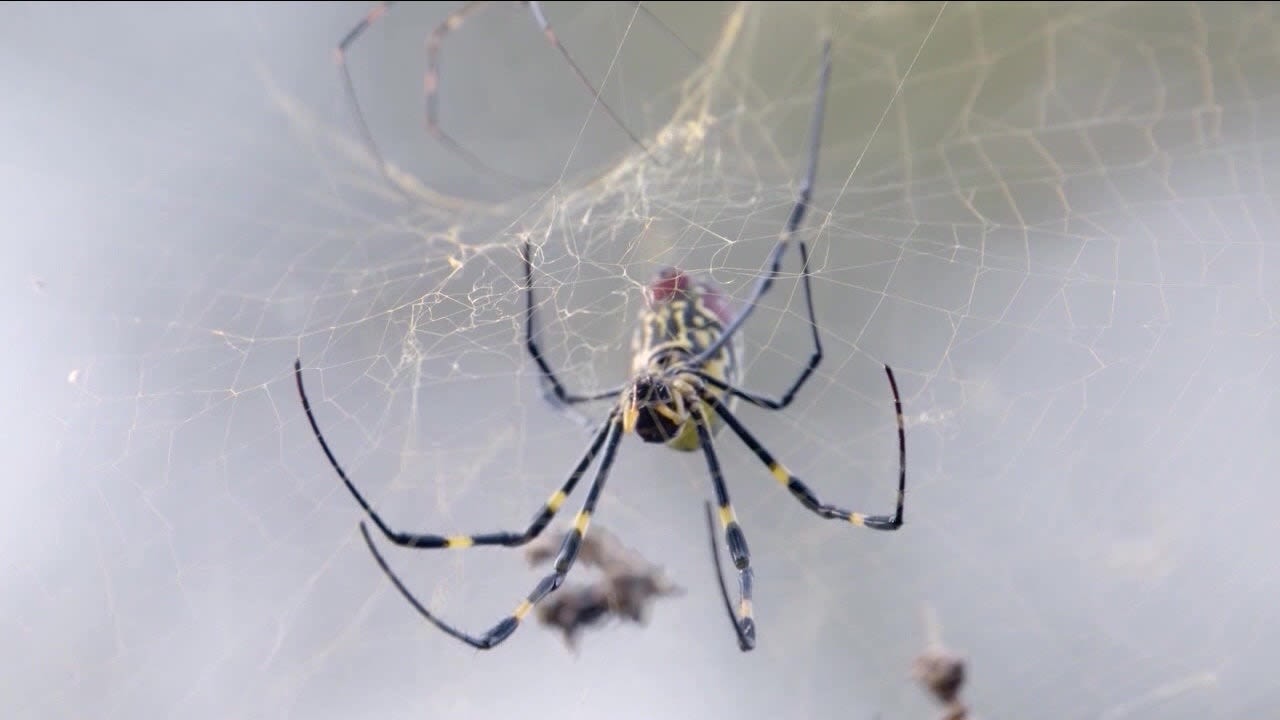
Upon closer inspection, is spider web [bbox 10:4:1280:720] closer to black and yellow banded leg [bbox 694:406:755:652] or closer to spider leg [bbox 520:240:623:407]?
spider leg [bbox 520:240:623:407]

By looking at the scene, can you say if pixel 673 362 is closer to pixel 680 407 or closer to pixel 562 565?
pixel 680 407

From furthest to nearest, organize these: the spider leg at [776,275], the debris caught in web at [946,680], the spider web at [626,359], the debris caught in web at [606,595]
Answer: the spider web at [626,359]
the spider leg at [776,275]
the debris caught in web at [606,595]
the debris caught in web at [946,680]

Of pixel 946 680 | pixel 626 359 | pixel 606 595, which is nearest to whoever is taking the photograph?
pixel 946 680

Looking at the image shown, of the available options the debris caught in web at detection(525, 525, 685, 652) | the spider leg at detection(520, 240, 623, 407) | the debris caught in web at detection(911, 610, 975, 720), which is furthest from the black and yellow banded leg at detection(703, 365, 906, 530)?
the debris caught in web at detection(911, 610, 975, 720)

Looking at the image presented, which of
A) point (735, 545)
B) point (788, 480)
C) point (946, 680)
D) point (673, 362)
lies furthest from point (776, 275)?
point (946, 680)

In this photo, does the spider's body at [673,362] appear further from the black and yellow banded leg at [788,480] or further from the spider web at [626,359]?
the spider web at [626,359]

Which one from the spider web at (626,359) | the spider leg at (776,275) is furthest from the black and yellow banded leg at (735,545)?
the spider web at (626,359)
